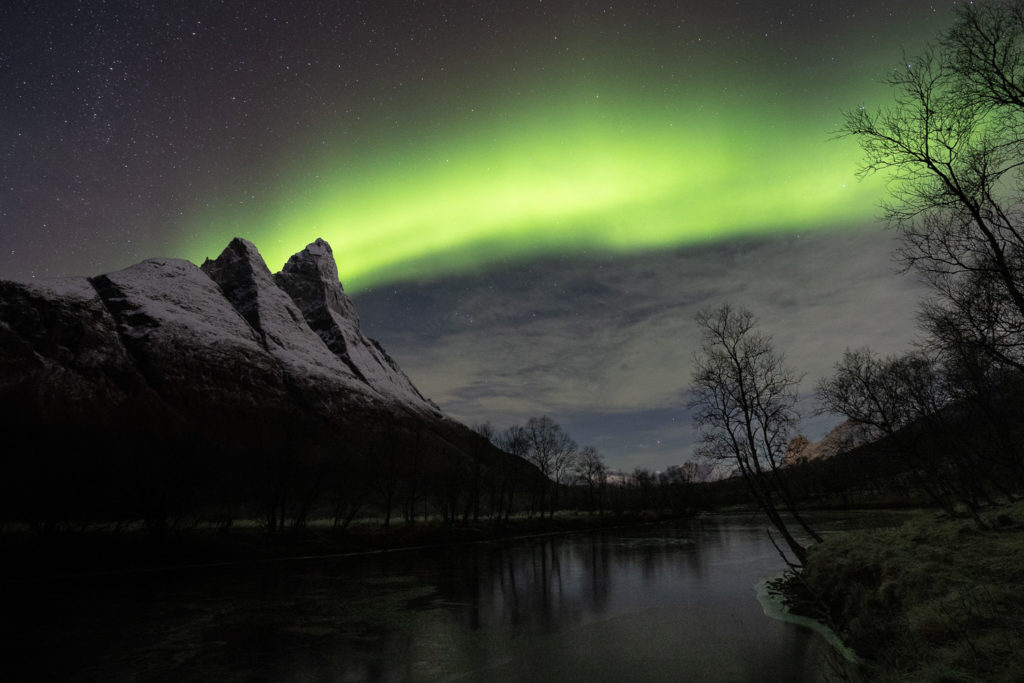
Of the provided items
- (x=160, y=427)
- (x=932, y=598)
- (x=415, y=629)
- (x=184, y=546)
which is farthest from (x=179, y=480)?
(x=160, y=427)

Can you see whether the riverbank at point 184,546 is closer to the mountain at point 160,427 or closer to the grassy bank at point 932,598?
the mountain at point 160,427

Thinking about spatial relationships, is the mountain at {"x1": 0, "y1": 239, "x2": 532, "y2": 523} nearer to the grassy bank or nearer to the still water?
the still water

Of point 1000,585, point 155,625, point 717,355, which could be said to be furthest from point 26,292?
point 1000,585

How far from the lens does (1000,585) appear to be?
978cm

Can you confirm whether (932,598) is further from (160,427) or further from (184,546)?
(160,427)

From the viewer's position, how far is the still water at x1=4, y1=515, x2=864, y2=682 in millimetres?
13328

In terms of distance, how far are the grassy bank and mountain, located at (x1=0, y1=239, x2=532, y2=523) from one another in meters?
49.1

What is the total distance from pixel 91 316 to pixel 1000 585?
210 metres

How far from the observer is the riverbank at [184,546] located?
1314 inches

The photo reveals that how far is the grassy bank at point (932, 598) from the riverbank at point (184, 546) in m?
43.7

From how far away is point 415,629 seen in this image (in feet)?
59.8

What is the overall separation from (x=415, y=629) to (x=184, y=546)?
33.1 meters

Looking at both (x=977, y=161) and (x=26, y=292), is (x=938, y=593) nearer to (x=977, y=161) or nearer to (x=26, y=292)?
(x=977, y=161)

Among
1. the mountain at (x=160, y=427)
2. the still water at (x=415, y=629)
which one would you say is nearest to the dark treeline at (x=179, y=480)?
the mountain at (x=160, y=427)
